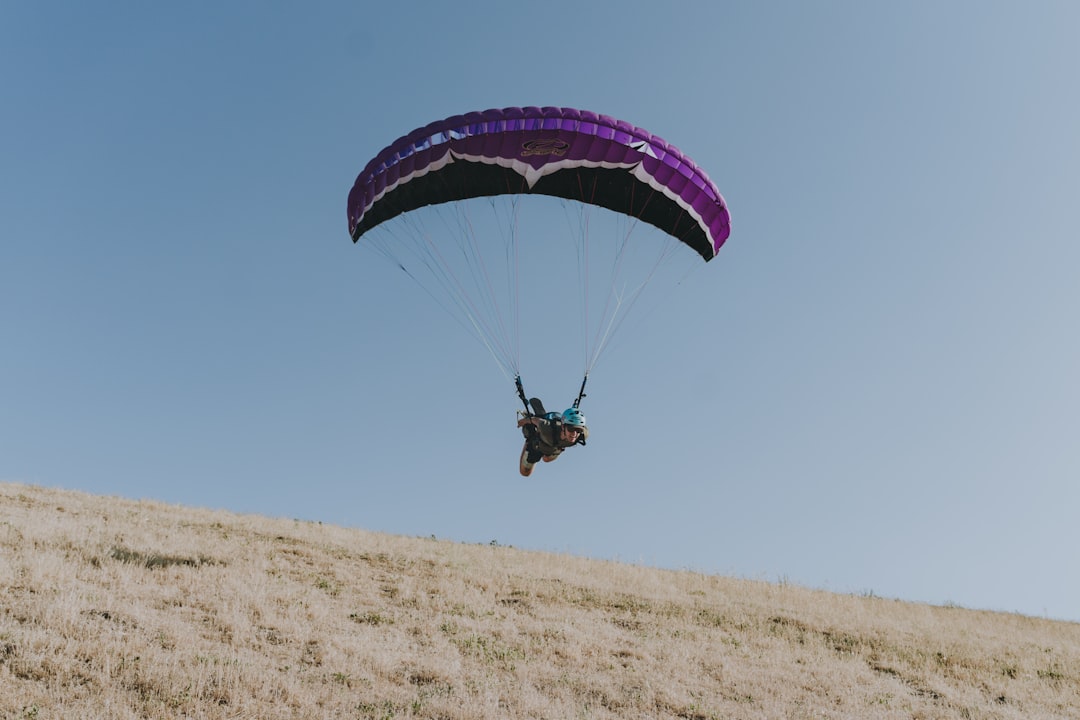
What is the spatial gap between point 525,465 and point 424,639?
5361 millimetres

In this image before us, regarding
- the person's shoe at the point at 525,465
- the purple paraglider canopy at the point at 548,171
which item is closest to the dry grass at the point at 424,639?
the person's shoe at the point at 525,465

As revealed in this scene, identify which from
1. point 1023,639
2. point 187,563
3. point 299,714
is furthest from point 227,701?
point 1023,639

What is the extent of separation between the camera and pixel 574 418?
14.7 metres

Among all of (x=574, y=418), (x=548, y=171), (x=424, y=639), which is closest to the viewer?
(x=424, y=639)

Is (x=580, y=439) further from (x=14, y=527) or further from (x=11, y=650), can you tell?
(x=14, y=527)

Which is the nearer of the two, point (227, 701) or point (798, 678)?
point (227, 701)

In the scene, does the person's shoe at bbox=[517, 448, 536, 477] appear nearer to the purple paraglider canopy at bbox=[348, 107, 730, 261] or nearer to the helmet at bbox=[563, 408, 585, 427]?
the helmet at bbox=[563, 408, 585, 427]

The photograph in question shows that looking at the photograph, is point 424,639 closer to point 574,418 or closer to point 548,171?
point 574,418

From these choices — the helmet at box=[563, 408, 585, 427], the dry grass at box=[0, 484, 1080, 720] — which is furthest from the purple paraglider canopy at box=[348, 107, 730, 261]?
the dry grass at box=[0, 484, 1080, 720]

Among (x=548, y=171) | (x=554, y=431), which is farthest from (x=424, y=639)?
(x=548, y=171)

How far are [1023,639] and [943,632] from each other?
2.06 meters

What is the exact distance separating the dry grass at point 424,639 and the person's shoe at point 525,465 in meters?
2.38

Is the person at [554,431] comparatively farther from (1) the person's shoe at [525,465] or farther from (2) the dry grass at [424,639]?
(2) the dry grass at [424,639]

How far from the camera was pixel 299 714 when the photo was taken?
803 centimetres
